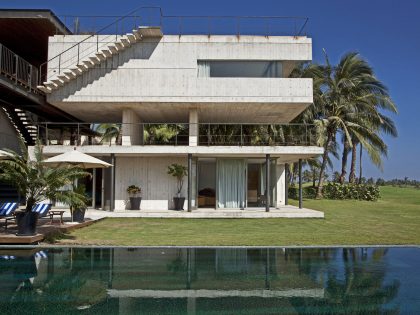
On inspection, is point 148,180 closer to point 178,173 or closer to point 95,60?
point 178,173

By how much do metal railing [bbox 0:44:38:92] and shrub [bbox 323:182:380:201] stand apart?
24.2 meters

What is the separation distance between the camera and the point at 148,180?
69.1ft

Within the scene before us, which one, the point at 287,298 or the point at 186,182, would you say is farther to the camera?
the point at 186,182

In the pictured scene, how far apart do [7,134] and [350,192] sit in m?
26.0

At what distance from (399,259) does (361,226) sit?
20.8ft

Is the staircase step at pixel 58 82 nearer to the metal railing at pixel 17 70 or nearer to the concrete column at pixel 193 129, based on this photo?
the metal railing at pixel 17 70

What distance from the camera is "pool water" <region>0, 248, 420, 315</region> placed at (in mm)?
5832

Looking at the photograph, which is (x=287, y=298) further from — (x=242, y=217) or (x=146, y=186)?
(x=146, y=186)

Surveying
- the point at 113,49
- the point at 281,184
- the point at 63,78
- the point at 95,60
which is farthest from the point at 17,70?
the point at 281,184

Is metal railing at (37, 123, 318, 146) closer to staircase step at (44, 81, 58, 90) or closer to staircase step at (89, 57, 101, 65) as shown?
staircase step at (44, 81, 58, 90)

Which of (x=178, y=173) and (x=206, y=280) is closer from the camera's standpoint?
(x=206, y=280)

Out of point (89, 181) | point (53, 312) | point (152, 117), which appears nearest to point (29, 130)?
point (89, 181)

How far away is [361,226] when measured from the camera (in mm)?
15594

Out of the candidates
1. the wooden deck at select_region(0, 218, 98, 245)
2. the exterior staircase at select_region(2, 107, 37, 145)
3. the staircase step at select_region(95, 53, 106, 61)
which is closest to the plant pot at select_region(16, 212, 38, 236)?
the wooden deck at select_region(0, 218, 98, 245)
